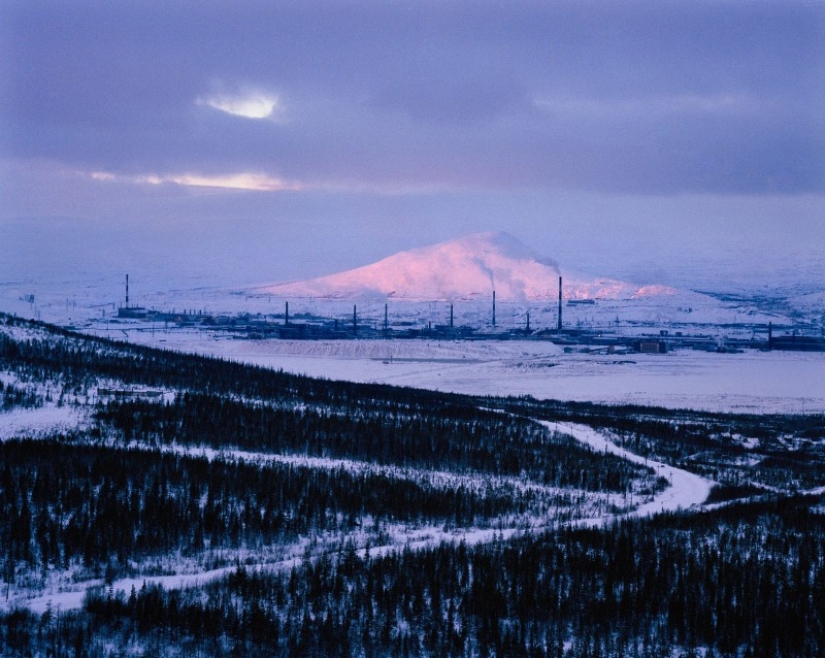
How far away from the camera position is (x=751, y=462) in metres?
27.3

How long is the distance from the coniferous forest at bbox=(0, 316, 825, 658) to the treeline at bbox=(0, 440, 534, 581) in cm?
5

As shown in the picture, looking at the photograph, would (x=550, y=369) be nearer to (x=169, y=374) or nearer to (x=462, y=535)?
(x=169, y=374)

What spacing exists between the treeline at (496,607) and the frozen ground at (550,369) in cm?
2956

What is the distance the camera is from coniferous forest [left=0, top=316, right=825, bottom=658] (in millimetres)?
11109

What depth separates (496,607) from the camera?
12062 millimetres

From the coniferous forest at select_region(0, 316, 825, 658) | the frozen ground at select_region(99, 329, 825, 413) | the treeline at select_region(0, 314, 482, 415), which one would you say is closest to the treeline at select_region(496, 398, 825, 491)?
the coniferous forest at select_region(0, 316, 825, 658)

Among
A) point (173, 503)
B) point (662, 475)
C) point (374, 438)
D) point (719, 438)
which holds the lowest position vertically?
point (719, 438)

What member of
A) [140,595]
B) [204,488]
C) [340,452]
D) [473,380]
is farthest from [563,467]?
[473,380]

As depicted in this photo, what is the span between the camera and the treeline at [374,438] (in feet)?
75.6

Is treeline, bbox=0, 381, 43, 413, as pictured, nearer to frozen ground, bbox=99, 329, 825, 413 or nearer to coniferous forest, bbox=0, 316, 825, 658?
coniferous forest, bbox=0, 316, 825, 658

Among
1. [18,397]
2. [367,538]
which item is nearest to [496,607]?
[367,538]

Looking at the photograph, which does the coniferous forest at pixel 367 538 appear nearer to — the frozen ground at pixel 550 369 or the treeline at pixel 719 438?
the treeline at pixel 719 438

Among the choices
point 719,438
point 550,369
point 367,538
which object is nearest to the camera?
point 367,538

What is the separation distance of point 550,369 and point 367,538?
46290 millimetres
